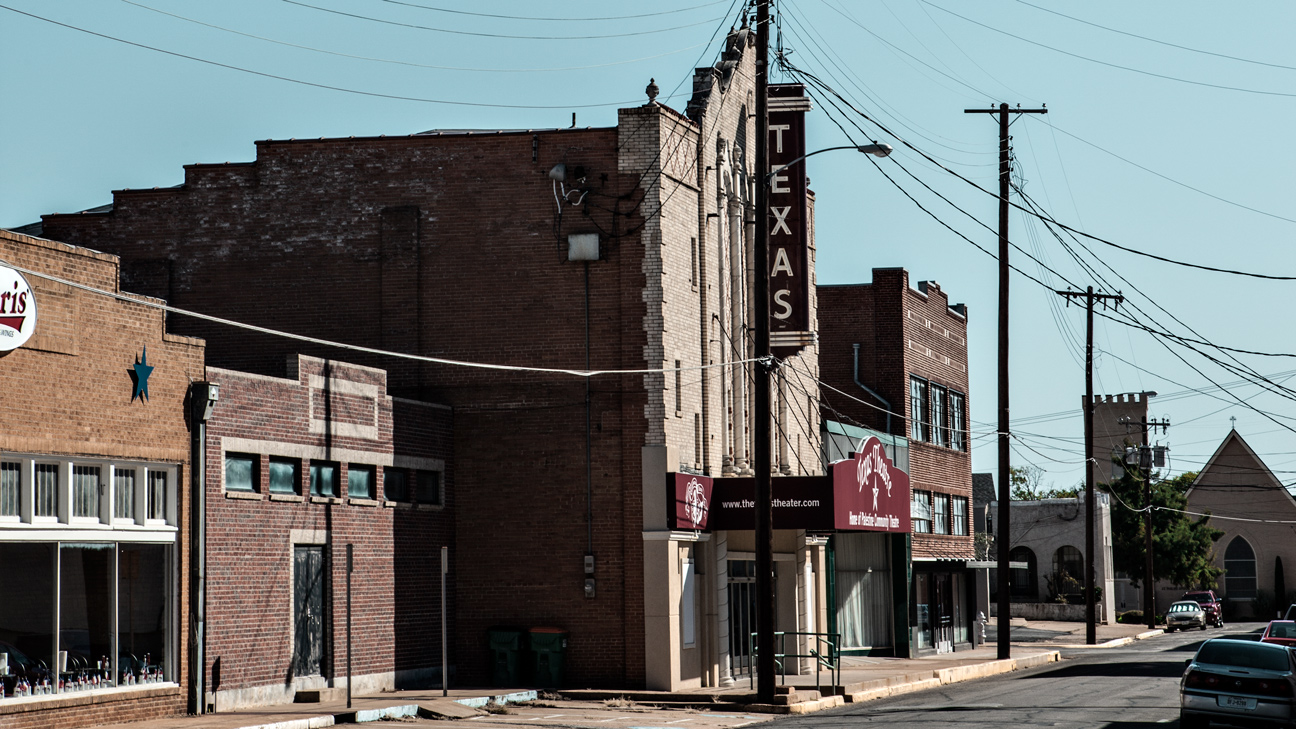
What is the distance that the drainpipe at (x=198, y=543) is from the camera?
22.6m

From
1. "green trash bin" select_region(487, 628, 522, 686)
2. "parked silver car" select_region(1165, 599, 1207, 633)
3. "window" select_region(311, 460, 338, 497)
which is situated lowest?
"parked silver car" select_region(1165, 599, 1207, 633)

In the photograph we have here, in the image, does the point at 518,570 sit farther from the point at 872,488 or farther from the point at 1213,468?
the point at 1213,468

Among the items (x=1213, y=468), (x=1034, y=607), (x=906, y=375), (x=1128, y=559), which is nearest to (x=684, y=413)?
(x=906, y=375)

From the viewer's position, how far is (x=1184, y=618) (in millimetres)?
71812

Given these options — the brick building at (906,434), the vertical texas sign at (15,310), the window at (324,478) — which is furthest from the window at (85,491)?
the brick building at (906,434)

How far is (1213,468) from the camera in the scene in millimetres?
100438

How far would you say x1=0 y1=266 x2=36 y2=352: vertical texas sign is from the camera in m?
19.4

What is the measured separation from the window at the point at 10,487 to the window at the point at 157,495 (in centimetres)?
253

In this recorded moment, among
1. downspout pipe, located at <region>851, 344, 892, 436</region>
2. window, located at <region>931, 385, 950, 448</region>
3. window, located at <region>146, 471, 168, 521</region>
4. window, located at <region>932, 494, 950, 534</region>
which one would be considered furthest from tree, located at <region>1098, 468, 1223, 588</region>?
window, located at <region>146, 471, 168, 521</region>

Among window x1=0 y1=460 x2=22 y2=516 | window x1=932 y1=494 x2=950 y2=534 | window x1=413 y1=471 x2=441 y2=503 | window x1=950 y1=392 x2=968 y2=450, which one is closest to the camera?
window x1=0 y1=460 x2=22 y2=516

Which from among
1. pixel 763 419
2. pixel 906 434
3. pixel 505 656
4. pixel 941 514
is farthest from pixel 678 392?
pixel 941 514

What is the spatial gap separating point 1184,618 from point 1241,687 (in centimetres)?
5459

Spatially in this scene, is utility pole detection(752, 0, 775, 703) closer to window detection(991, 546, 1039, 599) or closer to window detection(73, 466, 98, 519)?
window detection(73, 466, 98, 519)

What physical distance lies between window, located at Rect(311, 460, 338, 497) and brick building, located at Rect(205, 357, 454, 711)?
0.03 m
